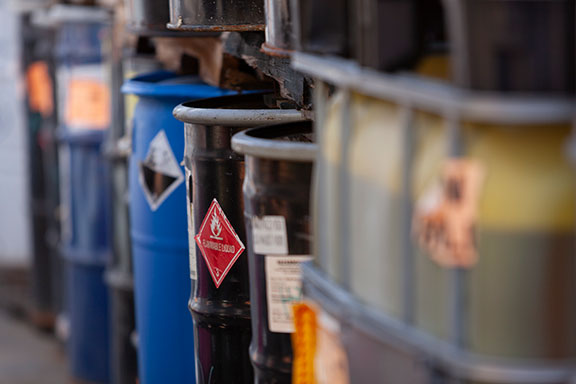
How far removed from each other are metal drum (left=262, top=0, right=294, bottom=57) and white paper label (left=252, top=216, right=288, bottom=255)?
1.21 feet

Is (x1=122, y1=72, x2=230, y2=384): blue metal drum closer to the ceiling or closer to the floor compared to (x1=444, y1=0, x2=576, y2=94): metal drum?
closer to the floor

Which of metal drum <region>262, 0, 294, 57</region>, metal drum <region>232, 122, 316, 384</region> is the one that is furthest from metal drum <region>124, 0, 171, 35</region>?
metal drum <region>232, 122, 316, 384</region>

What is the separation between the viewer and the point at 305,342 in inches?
67.8

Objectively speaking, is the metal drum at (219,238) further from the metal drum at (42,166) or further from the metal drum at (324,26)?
the metal drum at (42,166)

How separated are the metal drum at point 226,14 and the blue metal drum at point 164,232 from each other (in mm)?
252

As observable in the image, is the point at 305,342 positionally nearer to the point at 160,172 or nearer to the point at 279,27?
the point at 279,27

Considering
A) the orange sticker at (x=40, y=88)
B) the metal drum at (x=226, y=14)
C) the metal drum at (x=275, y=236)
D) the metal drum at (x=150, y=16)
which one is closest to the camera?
the metal drum at (x=275, y=236)

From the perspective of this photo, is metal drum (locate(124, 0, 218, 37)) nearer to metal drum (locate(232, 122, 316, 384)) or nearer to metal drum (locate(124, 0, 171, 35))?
metal drum (locate(124, 0, 171, 35))

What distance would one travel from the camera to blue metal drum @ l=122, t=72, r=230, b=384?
274 cm

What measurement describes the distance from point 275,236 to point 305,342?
0.30 m

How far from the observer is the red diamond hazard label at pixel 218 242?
224 centimetres

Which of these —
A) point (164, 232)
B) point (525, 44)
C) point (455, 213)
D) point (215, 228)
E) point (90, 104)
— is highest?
point (525, 44)

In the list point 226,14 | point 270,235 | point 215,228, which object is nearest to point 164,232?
point 215,228

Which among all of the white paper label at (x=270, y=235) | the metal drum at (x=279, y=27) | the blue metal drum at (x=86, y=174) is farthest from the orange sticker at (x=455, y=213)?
the blue metal drum at (x=86, y=174)
